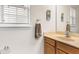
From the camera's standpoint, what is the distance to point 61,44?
1.75 metres

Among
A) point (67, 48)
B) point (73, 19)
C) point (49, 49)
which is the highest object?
point (73, 19)

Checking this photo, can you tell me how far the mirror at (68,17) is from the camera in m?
2.05

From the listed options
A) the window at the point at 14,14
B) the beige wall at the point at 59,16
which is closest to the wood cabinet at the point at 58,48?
the beige wall at the point at 59,16

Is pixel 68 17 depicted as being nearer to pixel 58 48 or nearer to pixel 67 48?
pixel 58 48

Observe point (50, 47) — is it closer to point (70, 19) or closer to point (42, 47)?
point (42, 47)

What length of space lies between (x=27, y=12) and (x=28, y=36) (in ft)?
1.39

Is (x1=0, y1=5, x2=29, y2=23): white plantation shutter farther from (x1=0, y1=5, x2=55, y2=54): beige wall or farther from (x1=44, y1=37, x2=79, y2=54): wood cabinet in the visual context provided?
(x1=44, y1=37, x2=79, y2=54): wood cabinet

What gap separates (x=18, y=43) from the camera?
2324mm

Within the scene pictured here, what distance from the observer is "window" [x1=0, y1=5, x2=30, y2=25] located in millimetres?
2223

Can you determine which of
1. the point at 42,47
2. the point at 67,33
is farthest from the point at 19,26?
the point at 67,33

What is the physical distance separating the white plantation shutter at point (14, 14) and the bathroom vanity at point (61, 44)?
0.50 m

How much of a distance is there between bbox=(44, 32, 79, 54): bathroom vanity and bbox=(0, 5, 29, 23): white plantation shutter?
1.64 ft

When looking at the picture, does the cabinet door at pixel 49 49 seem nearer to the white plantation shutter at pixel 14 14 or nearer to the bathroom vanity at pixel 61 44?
the bathroom vanity at pixel 61 44

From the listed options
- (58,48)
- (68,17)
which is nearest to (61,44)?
(58,48)
